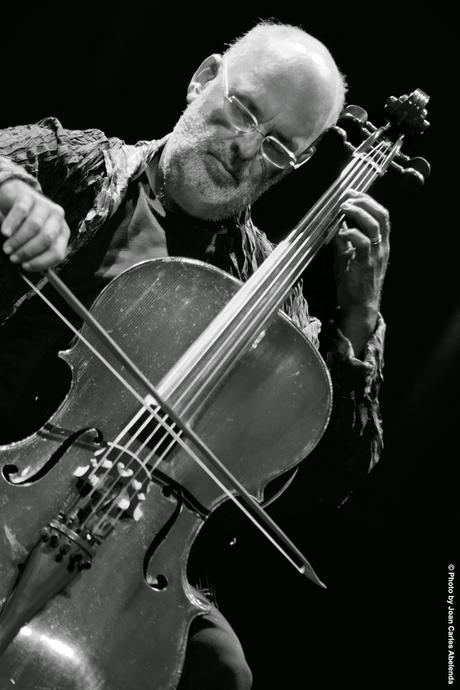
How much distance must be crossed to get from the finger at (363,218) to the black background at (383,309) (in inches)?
23.9

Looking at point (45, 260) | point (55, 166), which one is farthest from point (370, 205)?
point (45, 260)

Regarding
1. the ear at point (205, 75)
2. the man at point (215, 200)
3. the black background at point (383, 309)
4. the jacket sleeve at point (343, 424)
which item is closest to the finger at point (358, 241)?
the man at point (215, 200)

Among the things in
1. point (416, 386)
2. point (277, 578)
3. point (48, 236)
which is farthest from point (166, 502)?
point (416, 386)

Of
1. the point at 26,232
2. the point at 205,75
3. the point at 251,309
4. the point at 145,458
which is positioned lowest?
the point at 145,458

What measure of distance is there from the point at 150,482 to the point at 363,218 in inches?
24.6

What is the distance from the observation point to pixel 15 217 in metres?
0.84

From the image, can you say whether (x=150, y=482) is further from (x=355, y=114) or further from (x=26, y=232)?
(x=355, y=114)

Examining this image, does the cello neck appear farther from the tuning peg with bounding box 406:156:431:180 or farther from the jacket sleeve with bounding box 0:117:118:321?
the jacket sleeve with bounding box 0:117:118:321

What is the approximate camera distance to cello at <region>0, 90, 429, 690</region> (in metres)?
0.89

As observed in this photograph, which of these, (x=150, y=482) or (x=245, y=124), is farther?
(x=245, y=124)

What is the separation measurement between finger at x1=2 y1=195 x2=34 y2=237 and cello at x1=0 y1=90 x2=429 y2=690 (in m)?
0.07

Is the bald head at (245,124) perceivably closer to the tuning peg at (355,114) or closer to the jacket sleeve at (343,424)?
the tuning peg at (355,114)

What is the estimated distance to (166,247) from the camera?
53.6 inches

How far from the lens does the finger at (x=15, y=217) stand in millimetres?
836
